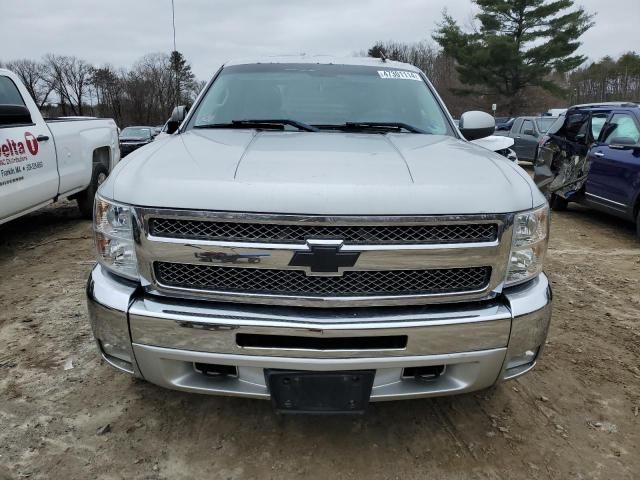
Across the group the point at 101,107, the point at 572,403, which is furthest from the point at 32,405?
the point at 101,107

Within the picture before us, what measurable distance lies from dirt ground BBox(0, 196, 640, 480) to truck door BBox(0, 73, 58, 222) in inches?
70.8

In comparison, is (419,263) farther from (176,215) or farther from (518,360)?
(176,215)

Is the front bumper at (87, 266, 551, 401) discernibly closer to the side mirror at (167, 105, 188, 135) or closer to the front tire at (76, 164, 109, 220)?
the side mirror at (167, 105, 188, 135)

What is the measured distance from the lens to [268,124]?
311 centimetres

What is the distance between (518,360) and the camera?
7.32ft

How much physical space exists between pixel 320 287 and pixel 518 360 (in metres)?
0.95

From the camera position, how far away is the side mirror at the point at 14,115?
4379 mm

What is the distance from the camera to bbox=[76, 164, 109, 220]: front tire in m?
7.11

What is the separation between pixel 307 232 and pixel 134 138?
2065cm

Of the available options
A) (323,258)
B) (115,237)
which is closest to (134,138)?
(115,237)

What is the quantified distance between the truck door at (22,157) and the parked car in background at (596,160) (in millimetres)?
6920

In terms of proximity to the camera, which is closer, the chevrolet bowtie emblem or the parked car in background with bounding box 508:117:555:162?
the chevrolet bowtie emblem

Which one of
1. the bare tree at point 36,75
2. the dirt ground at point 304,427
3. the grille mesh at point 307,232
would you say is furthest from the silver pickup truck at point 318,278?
the bare tree at point 36,75

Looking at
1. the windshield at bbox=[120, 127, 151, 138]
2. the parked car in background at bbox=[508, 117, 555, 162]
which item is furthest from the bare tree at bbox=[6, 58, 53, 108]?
the parked car in background at bbox=[508, 117, 555, 162]
